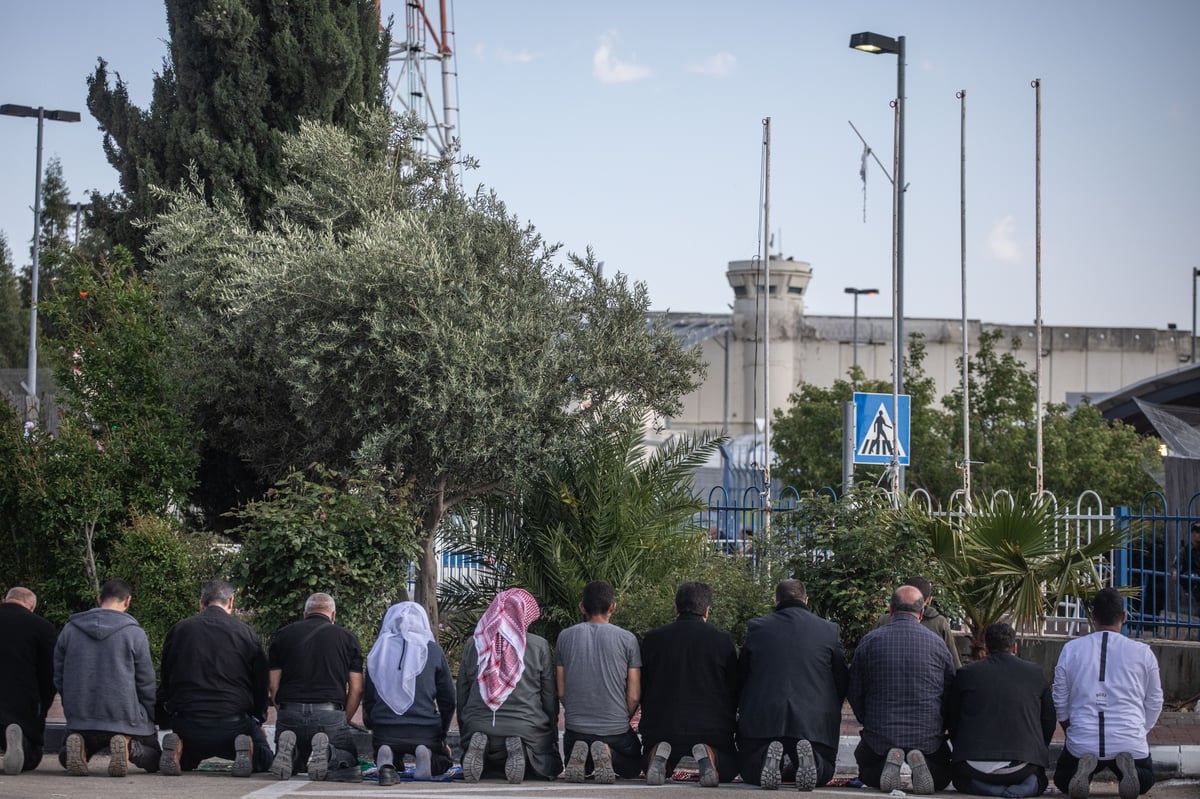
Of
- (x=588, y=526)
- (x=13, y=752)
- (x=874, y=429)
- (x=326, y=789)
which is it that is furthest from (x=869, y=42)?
(x=13, y=752)

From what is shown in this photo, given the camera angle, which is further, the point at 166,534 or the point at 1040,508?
the point at 166,534

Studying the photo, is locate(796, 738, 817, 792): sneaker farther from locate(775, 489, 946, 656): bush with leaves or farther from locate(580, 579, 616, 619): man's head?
locate(775, 489, 946, 656): bush with leaves

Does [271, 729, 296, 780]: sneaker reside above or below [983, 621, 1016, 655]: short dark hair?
below

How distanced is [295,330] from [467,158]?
3.39m

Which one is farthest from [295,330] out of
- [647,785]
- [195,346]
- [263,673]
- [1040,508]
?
[1040,508]

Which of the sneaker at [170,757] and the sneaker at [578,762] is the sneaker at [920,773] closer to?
the sneaker at [578,762]

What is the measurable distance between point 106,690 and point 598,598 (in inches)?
138

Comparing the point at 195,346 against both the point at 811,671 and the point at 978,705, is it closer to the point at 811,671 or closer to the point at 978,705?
the point at 811,671

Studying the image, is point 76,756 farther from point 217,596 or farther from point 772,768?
point 772,768

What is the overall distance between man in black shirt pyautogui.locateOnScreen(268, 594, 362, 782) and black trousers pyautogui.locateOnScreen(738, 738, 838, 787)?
269 centimetres

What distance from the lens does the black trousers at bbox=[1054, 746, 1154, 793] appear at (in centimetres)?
894

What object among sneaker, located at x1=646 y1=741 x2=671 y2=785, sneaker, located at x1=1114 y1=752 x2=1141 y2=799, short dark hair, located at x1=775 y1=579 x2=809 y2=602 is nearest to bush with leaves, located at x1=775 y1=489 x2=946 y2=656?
short dark hair, located at x1=775 y1=579 x2=809 y2=602

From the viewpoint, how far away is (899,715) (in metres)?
9.16

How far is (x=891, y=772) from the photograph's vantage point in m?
8.99
